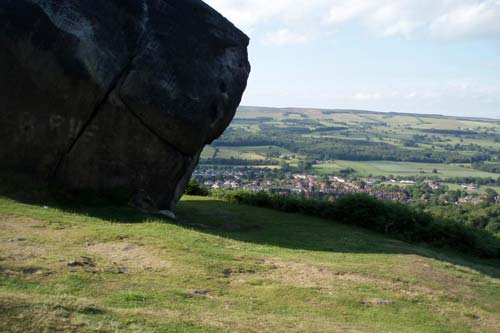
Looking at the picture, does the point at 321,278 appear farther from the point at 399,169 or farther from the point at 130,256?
the point at 399,169

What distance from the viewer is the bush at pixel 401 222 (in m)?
26.5

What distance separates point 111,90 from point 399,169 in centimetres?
8357

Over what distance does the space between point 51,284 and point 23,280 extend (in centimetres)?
58

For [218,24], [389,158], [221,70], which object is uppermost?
[218,24]

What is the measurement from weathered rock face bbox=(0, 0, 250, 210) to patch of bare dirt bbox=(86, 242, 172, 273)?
640cm

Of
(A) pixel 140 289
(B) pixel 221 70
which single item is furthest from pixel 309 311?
(B) pixel 221 70

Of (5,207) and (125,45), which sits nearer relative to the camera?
(5,207)

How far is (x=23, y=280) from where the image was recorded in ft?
37.4

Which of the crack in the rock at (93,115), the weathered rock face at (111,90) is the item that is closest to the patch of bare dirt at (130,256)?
the weathered rock face at (111,90)

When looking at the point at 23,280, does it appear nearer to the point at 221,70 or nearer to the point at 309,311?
the point at 309,311

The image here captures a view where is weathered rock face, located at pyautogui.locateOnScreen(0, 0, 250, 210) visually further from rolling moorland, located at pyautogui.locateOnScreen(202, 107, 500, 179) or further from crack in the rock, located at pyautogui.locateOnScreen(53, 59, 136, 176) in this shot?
rolling moorland, located at pyautogui.locateOnScreen(202, 107, 500, 179)

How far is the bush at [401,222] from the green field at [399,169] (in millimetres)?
53810

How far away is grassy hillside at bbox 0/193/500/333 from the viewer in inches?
396

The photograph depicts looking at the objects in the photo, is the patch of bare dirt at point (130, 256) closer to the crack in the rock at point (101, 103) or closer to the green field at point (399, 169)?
the crack in the rock at point (101, 103)
